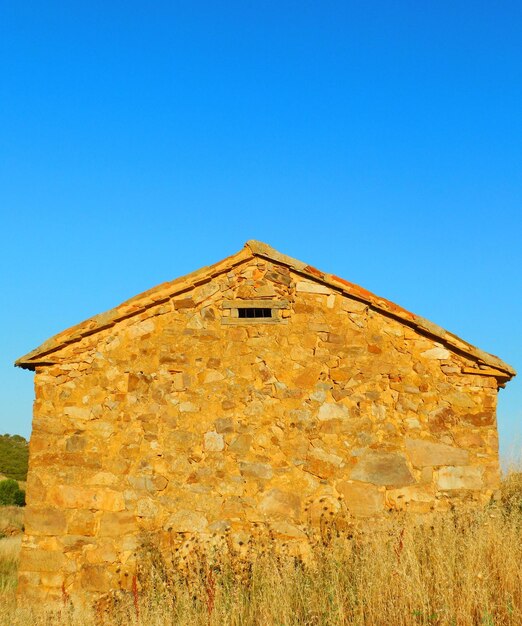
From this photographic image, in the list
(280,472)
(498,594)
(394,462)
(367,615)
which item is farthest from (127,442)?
(498,594)

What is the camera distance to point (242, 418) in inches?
343

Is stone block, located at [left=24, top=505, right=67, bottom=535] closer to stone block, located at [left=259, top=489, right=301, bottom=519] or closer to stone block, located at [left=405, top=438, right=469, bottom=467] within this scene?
stone block, located at [left=259, top=489, right=301, bottom=519]

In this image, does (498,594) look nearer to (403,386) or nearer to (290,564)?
(290,564)

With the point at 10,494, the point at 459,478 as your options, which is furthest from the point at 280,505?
the point at 10,494

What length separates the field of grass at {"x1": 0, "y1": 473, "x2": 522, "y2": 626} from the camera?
5418 millimetres

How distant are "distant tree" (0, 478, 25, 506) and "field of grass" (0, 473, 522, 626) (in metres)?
14.8

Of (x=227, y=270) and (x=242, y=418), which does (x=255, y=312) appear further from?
(x=242, y=418)

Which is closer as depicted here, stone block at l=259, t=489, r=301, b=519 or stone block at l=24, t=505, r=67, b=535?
stone block at l=259, t=489, r=301, b=519

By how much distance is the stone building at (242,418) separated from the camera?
8.41 m

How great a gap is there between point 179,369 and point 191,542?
2198 mm

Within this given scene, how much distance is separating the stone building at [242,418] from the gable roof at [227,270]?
0.07 ft

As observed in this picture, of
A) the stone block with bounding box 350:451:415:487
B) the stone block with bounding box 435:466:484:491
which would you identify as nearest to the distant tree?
the stone block with bounding box 350:451:415:487

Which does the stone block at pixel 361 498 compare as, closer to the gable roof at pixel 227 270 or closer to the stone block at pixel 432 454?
the stone block at pixel 432 454

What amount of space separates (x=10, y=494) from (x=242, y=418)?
1731 cm
